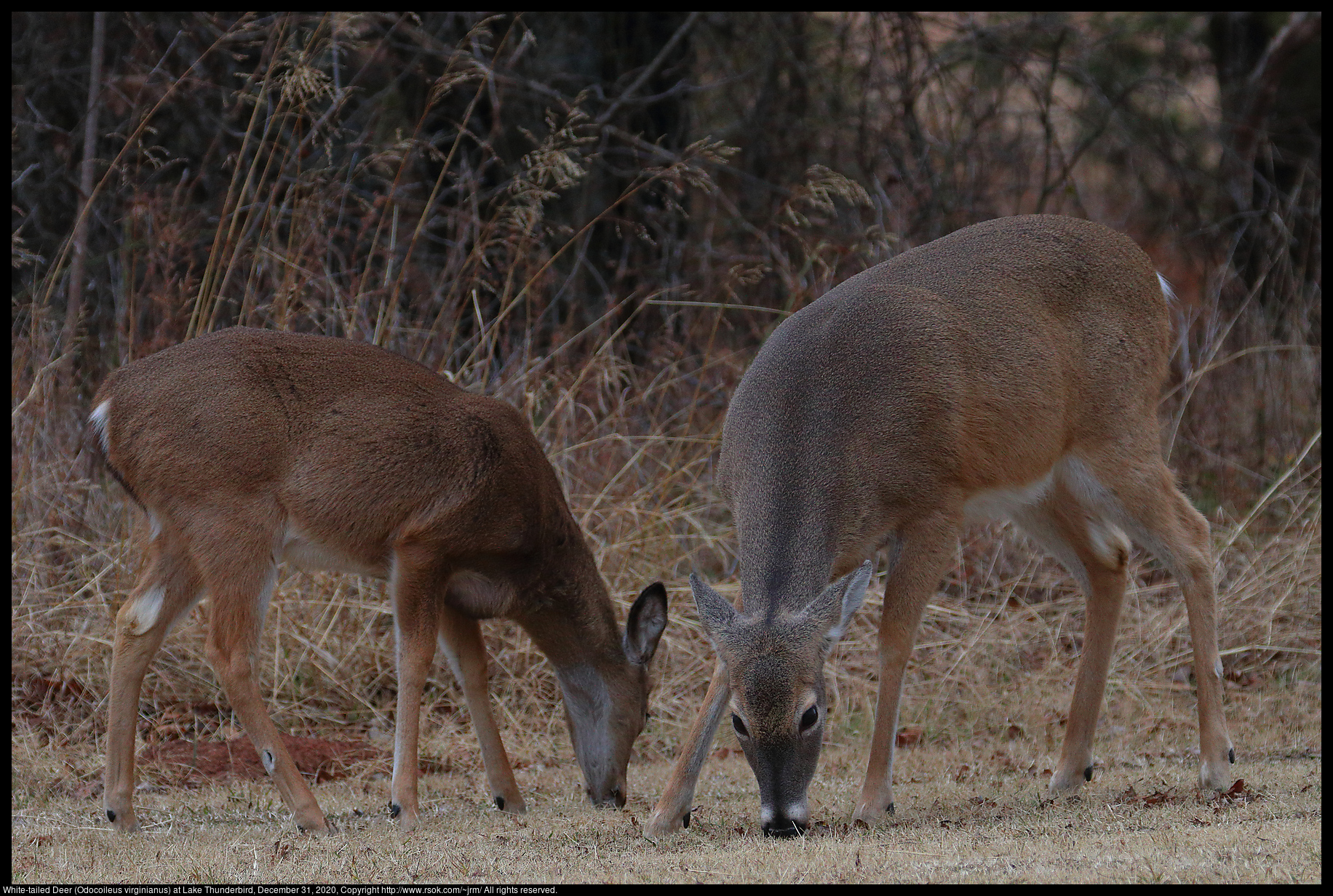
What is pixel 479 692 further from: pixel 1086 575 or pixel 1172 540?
pixel 1172 540

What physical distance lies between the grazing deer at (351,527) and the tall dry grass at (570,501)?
1129 millimetres

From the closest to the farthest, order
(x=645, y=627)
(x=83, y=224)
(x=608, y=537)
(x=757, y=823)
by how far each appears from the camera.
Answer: (x=757, y=823), (x=645, y=627), (x=608, y=537), (x=83, y=224)

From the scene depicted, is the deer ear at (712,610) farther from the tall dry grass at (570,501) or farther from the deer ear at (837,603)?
the tall dry grass at (570,501)

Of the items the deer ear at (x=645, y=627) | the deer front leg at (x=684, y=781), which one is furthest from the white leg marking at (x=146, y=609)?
the deer front leg at (x=684, y=781)

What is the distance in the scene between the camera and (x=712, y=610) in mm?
4848

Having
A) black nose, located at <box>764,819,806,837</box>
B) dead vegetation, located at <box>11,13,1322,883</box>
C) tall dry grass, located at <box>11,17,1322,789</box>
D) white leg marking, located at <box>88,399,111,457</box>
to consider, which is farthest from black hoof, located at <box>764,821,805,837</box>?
white leg marking, located at <box>88,399,111,457</box>

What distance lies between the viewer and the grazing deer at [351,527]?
213 inches

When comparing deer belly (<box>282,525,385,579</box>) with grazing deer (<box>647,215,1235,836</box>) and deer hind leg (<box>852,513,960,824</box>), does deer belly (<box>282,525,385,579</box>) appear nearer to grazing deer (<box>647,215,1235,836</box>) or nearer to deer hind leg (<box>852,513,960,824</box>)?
grazing deer (<box>647,215,1235,836</box>)

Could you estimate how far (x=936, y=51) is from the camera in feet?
39.6

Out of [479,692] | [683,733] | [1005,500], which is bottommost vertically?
[683,733]

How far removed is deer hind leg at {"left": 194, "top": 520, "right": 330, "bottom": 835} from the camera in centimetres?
535

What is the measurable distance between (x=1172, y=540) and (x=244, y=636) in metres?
3.54

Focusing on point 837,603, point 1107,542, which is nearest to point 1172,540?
point 1107,542

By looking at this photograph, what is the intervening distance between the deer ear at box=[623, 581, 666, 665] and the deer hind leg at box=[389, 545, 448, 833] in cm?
85
